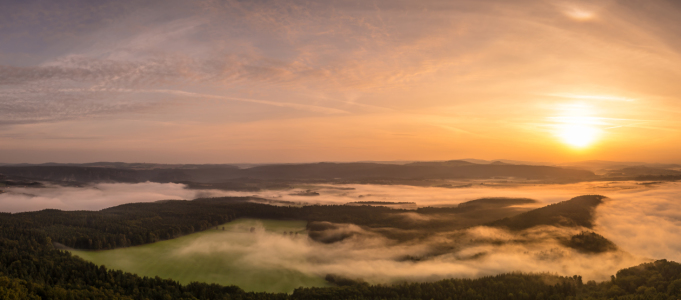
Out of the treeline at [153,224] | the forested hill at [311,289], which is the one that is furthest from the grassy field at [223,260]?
the forested hill at [311,289]

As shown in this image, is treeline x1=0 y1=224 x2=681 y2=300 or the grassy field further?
the grassy field

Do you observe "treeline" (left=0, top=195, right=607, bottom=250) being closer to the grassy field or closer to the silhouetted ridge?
the silhouetted ridge

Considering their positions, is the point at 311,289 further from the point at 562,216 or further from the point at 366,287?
the point at 562,216

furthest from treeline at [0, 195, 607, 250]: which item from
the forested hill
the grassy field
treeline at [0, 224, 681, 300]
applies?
treeline at [0, 224, 681, 300]

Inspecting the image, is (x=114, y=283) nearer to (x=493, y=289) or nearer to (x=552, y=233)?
(x=493, y=289)

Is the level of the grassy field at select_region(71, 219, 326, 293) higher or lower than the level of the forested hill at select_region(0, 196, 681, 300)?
lower

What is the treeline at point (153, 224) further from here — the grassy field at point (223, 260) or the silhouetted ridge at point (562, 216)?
the grassy field at point (223, 260)
